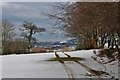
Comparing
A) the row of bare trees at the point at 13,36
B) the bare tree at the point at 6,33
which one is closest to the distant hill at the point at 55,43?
the row of bare trees at the point at 13,36

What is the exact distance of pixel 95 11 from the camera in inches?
115

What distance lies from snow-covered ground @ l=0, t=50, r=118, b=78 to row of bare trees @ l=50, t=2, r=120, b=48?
27cm

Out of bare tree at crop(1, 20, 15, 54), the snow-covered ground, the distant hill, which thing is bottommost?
the snow-covered ground

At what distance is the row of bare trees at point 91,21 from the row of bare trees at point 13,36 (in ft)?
1.12

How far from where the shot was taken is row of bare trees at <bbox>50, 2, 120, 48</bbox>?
2.83 m

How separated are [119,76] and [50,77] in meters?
0.77

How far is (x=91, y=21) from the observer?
3088 millimetres

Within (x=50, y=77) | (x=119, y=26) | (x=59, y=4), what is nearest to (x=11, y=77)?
(x=50, y=77)

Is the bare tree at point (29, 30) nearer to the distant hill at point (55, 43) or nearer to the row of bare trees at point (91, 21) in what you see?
the distant hill at point (55, 43)

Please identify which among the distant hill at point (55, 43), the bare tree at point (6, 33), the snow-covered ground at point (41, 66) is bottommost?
the snow-covered ground at point (41, 66)

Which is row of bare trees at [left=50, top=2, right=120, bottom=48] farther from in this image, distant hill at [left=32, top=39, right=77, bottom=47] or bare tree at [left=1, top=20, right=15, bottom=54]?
bare tree at [left=1, top=20, right=15, bottom=54]

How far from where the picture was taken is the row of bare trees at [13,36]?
3.72 meters

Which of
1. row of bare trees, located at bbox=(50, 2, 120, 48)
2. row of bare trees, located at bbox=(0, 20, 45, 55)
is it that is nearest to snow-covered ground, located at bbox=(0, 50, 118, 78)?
row of bare trees, located at bbox=(0, 20, 45, 55)

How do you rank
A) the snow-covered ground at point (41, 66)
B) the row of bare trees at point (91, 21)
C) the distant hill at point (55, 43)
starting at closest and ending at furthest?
the row of bare trees at point (91, 21) → the snow-covered ground at point (41, 66) → the distant hill at point (55, 43)
